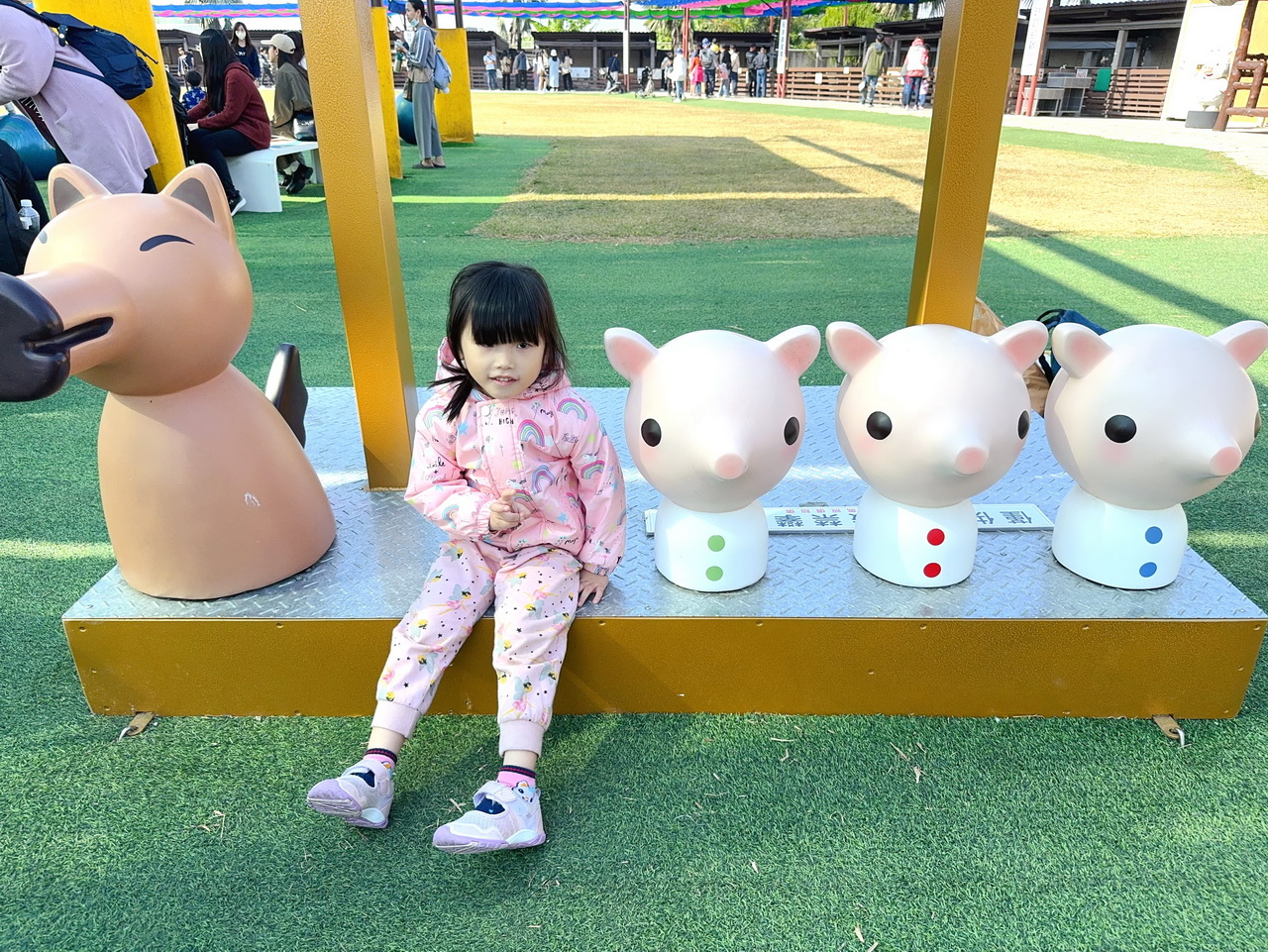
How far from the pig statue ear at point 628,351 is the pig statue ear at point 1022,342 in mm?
742

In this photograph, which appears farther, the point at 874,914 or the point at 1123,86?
the point at 1123,86

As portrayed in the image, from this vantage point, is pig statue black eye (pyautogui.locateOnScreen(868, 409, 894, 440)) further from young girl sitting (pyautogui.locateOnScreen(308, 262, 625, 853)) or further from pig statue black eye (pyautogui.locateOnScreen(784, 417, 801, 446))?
young girl sitting (pyautogui.locateOnScreen(308, 262, 625, 853))

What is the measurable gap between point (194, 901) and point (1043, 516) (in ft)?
7.11

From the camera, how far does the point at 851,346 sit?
6.18 feet

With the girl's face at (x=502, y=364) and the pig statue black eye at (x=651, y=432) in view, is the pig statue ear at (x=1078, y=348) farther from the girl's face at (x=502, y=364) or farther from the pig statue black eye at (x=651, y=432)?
the girl's face at (x=502, y=364)

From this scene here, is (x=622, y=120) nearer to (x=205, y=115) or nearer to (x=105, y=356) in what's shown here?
(x=205, y=115)

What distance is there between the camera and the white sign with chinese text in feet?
7.61

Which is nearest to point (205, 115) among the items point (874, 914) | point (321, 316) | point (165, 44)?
point (321, 316)

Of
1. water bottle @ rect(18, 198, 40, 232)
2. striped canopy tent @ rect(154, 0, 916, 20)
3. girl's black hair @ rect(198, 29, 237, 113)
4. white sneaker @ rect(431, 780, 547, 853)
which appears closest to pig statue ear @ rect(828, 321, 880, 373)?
white sneaker @ rect(431, 780, 547, 853)

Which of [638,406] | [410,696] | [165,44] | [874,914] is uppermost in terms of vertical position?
[165,44]

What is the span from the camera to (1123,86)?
23703 millimetres

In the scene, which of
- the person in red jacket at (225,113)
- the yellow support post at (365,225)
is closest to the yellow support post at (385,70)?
the person in red jacket at (225,113)

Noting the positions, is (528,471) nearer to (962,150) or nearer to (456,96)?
(962,150)

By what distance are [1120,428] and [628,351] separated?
106cm
